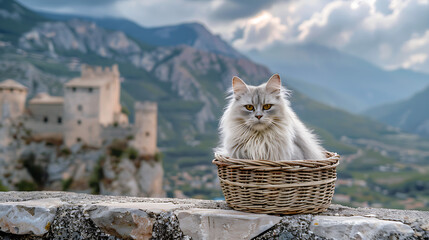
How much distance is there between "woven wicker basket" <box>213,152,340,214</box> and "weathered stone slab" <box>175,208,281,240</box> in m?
0.09

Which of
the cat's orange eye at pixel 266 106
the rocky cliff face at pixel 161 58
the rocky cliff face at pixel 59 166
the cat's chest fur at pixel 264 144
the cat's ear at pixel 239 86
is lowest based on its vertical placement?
the rocky cliff face at pixel 59 166

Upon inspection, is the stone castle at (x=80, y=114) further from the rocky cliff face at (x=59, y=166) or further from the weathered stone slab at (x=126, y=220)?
the weathered stone slab at (x=126, y=220)

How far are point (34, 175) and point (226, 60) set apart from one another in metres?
67.8

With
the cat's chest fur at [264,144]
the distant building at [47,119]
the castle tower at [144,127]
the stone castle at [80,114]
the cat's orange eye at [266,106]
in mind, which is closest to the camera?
the cat's chest fur at [264,144]

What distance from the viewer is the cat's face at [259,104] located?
2361 millimetres

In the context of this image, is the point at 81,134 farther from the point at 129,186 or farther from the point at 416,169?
the point at 416,169

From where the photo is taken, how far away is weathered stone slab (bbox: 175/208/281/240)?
2.03 meters

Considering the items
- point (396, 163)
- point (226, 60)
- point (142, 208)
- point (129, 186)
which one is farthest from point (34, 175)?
point (226, 60)

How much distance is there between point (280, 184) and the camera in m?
2.03

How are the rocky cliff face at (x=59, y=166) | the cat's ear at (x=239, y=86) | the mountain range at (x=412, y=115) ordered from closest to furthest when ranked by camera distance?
the cat's ear at (x=239, y=86)
the rocky cliff face at (x=59, y=166)
the mountain range at (x=412, y=115)

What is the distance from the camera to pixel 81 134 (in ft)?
86.6

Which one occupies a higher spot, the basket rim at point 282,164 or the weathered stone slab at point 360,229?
the basket rim at point 282,164

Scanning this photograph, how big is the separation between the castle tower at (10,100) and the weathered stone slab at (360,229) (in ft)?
95.1

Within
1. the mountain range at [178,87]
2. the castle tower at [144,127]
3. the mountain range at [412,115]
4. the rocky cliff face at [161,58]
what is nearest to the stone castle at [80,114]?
the castle tower at [144,127]
